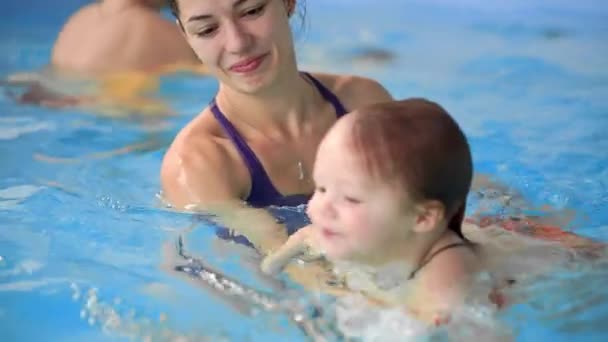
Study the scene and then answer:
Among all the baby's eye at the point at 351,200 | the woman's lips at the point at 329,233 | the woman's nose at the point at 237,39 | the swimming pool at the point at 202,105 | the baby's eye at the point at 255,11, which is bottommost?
the swimming pool at the point at 202,105

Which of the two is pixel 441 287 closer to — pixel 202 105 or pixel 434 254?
pixel 434 254

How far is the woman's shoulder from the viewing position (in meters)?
3.01

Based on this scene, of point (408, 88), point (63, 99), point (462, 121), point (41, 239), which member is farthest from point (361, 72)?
point (41, 239)

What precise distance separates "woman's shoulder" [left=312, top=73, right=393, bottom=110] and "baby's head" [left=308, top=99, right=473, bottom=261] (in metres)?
0.94

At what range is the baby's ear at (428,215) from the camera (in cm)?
206

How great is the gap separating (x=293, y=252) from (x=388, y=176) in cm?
47

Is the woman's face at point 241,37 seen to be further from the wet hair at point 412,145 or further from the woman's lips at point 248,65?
the wet hair at point 412,145

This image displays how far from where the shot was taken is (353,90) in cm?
304

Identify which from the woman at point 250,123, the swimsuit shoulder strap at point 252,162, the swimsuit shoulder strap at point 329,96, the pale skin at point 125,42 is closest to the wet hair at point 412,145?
the woman at point 250,123

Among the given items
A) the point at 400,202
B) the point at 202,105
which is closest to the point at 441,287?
the point at 400,202

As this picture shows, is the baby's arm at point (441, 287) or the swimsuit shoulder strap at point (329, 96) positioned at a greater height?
the swimsuit shoulder strap at point (329, 96)

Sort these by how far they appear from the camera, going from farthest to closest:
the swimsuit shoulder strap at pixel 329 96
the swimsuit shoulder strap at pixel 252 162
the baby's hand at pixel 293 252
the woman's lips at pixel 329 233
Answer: the swimsuit shoulder strap at pixel 329 96 → the swimsuit shoulder strap at pixel 252 162 → the baby's hand at pixel 293 252 → the woman's lips at pixel 329 233

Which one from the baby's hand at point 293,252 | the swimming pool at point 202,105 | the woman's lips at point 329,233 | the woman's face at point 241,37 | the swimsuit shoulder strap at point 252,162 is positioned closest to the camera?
the woman's lips at point 329,233

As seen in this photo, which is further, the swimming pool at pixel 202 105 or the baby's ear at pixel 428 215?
the swimming pool at pixel 202 105
